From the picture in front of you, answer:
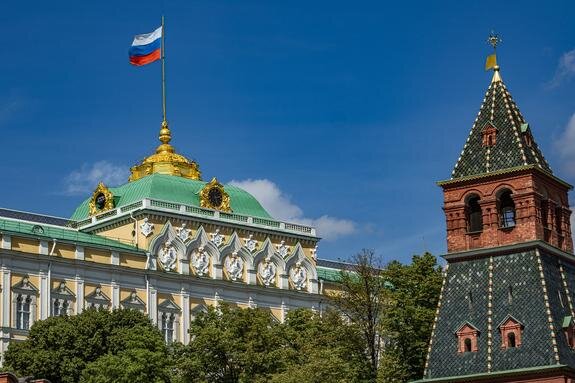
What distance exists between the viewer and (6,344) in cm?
13388

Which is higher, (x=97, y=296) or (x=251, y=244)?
(x=251, y=244)

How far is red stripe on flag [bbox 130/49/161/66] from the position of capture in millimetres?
156000

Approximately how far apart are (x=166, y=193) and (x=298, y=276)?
16597 mm

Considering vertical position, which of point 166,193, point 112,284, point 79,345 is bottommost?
point 79,345

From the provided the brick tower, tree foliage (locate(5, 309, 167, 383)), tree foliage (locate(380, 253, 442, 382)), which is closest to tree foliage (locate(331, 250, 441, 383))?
tree foliage (locate(380, 253, 442, 382))

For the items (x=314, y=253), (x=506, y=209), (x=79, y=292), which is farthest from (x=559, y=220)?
(x=314, y=253)

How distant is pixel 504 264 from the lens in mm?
84875

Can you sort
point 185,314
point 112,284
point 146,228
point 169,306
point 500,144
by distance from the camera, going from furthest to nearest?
1. point 185,314
2. point 146,228
3. point 169,306
4. point 112,284
5. point 500,144

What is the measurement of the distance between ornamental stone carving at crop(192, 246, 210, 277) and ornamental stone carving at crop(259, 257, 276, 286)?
6.83m

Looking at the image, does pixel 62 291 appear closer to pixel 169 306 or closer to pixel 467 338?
pixel 169 306

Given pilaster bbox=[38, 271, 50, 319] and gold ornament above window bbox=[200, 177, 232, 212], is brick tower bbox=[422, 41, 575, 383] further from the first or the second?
gold ornament above window bbox=[200, 177, 232, 212]

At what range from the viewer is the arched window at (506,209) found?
8719cm

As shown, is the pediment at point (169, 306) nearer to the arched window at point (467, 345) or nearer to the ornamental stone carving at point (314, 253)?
the ornamental stone carving at point (314, 253)

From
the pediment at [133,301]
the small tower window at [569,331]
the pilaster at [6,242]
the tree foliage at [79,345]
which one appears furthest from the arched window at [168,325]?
the small tower window at [569,331]
